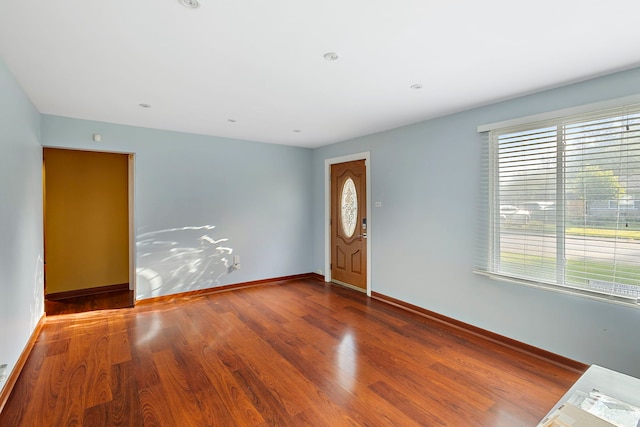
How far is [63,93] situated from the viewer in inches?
114

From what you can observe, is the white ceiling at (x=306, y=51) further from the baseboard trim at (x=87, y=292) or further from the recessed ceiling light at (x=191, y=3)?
the baseboard trim at (x=87, y=292)

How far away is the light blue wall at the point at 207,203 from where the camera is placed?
412 centimetres

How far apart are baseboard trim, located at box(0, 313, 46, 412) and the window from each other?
4053mm

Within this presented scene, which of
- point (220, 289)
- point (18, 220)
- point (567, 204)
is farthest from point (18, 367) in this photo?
point (567, 204)

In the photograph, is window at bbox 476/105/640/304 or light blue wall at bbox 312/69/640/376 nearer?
window at bbox 476/105/640/304

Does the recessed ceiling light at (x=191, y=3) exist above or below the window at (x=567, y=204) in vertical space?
above

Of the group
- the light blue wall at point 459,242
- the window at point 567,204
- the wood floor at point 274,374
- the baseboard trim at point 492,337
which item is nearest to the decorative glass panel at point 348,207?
the light blue wall at point 459,242

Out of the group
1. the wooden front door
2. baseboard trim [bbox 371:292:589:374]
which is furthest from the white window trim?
baseboard trim [bbox 371:292:589:374]

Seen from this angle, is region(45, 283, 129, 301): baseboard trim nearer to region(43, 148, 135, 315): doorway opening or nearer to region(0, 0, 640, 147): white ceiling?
region(43, 148, 135, 315): doorway opening

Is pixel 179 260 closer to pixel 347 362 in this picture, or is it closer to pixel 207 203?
pixel 207 203

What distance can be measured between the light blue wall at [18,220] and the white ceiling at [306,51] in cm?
30

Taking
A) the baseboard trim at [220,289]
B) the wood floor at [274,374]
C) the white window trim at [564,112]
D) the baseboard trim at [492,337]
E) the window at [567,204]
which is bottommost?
the wood floor at [274,374]

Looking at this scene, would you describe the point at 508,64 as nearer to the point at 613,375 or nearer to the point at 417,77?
the point at 417,77

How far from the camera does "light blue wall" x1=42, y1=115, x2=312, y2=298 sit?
162 inches
